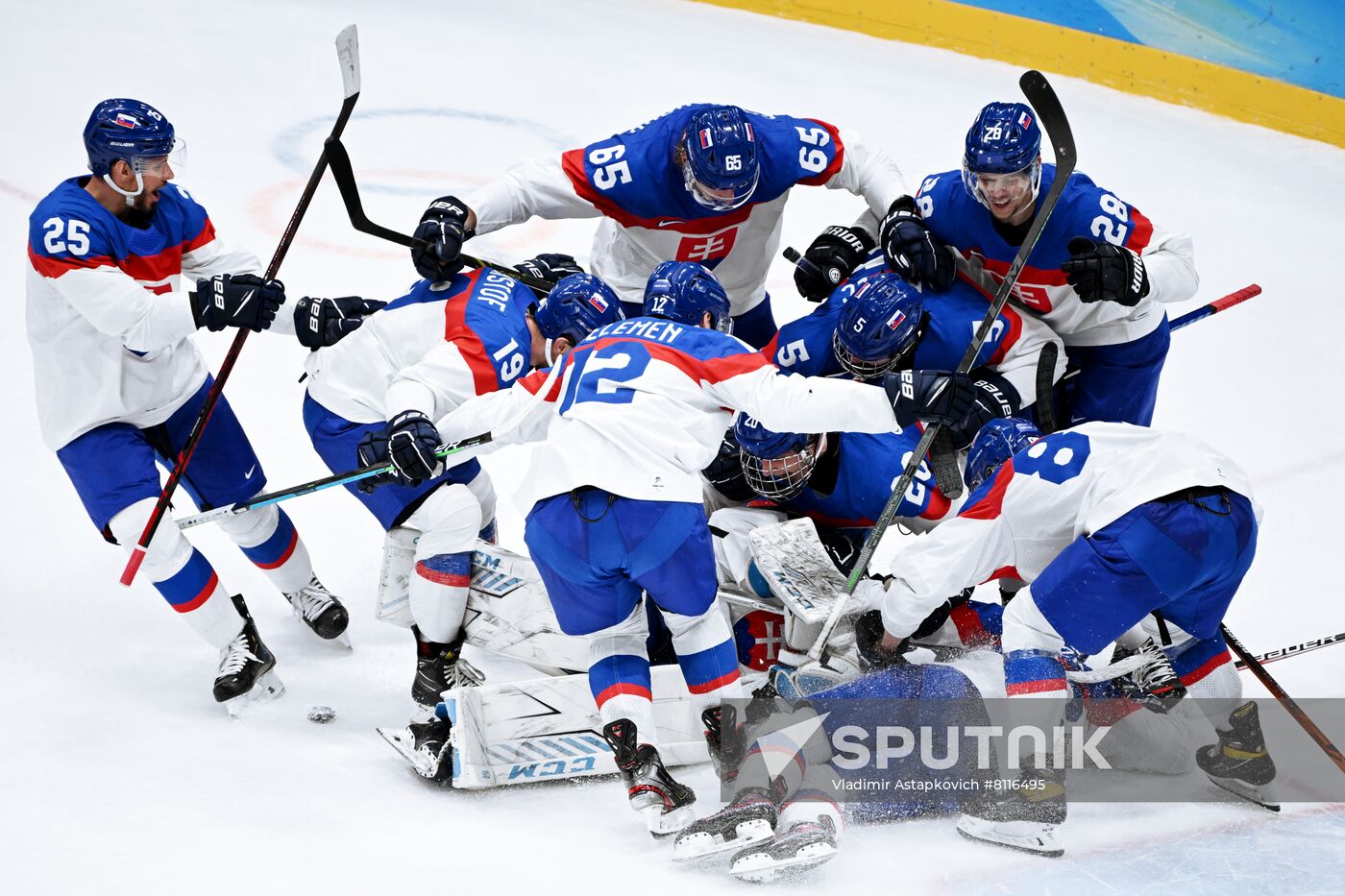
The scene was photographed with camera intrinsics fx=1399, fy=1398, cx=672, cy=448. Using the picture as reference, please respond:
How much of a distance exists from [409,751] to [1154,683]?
1.70 metres

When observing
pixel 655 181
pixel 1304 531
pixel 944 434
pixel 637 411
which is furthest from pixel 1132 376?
pixel 637 411

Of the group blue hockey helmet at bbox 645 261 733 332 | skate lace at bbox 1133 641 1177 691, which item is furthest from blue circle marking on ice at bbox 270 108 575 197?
skate lace at bbox 1133 641 1177 691

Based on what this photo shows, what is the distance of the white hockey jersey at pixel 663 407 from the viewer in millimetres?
2719

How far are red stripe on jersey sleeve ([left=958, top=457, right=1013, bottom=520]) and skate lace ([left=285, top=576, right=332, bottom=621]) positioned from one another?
1.82 m

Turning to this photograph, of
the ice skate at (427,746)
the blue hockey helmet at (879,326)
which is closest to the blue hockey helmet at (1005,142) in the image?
the blue hockey helmet at (879,326)

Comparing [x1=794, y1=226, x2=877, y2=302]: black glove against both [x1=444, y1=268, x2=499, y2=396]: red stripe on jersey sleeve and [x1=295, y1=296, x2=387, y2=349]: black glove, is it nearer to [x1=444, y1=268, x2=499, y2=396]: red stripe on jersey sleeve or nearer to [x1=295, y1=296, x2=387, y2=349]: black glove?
[x1=444, y1=268, x2=499, y2=396]: red stripe on jersey sleeve

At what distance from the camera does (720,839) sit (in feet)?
8.60

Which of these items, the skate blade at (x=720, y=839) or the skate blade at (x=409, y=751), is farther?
the skate blade at (x=409, y=751)

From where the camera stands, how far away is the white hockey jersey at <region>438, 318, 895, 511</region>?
2719mm

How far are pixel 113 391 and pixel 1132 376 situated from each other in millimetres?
2652

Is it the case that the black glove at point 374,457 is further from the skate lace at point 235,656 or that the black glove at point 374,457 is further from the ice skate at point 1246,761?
the ice skate at point 1246,761

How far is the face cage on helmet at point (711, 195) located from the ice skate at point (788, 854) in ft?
5.63

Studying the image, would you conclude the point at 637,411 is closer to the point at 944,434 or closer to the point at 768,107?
the point at 944,434

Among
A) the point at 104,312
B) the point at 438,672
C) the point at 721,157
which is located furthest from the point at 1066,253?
the point at 104,312
